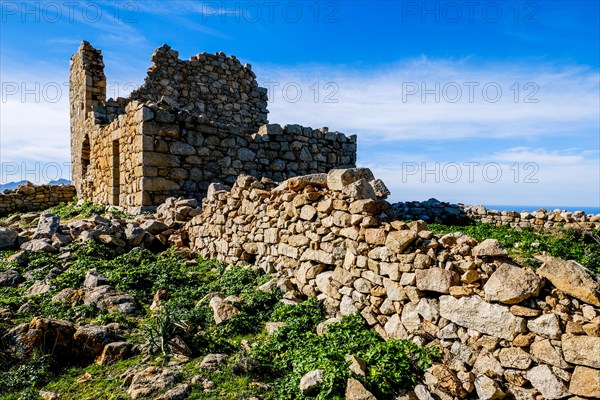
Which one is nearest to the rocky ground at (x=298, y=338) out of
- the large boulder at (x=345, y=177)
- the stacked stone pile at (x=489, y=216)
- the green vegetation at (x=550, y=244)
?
the large boulder at (x=345, y=177)

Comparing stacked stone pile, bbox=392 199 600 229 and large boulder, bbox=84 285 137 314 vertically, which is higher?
stacked stone pile, bbox=392 199 600 229

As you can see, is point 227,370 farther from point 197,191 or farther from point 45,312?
point 197,191

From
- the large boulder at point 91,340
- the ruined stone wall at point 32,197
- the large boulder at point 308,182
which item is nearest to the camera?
the large boulder at point 91,340

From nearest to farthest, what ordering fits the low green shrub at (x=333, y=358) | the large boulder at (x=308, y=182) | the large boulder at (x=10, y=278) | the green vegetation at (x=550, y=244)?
the low green shrub at (x=333, y=358), the large boulder at (x=10, y=278), the large boulder at (x=308, y=182), the green vegetation at (x=550, y=244)

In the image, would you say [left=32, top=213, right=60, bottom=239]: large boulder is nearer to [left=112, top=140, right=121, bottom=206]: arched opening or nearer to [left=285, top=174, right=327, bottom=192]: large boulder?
[left=112, top=140, right=121, bottom=206]: arched opening

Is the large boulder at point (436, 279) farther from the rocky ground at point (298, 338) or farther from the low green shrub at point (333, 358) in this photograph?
the low green shrub at point (333, 358)

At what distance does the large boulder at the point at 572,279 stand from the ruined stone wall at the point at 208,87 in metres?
13.2

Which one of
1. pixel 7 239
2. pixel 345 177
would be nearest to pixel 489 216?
pixel 345 177

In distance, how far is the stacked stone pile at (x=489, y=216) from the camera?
12039 mm

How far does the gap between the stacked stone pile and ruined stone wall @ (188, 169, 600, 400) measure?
813 cm

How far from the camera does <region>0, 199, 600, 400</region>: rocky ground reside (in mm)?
3348

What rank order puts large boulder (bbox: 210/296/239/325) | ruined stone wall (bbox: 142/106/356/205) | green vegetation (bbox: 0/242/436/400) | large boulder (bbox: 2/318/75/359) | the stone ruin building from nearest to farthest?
green vegetation (bbox: 0/242/436/400), large boulder (bbox: 2/318/75/359), large boulder (bbox: 210/296/239/325), ruined stone wall (bbox: 142/106/356/205), the stone ruin building

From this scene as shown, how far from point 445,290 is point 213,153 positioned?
780cm

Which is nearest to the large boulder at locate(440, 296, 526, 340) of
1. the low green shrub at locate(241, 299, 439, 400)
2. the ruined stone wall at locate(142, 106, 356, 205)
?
the low green shrub at locate(241, 299, 439, 400)
